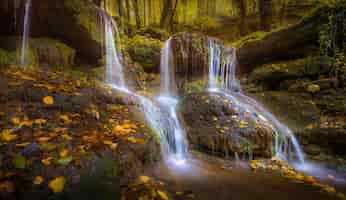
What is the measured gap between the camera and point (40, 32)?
598 centimetres

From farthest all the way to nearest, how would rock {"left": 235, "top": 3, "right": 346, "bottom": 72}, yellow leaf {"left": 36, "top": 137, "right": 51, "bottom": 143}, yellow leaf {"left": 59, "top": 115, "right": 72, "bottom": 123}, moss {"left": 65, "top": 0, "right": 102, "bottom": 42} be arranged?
rock {"left": 235, "top": 3, "right": 346, "bottom": 72}
moss {"left": 65, "top": 0, "right": 102, "bottom": 42}
yellow leaf {"left": 59, "top": 115, "right": 72, "bottom": 123}
yellow leaf {"left": 36, "top": 137, "right": 51, "bottom": 143}

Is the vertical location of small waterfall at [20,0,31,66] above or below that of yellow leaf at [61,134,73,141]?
above

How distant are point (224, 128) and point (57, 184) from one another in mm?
3777

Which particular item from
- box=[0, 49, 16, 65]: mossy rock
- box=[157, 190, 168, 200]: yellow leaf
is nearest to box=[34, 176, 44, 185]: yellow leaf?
box=[157, 190, 168, 200]: yellow leaf

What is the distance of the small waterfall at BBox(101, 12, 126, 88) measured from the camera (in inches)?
281

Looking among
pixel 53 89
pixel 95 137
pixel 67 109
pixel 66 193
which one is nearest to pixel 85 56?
pixel 53 89

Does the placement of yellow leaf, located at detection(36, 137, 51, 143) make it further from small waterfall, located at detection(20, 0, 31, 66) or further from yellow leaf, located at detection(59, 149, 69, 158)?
small waterfall, located at detection(20, 0, 31, 66)

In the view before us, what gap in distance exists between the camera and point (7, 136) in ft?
6.43

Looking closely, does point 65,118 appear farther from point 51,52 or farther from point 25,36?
point 25,36

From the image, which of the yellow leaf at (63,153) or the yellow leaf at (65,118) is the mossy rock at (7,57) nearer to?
the yellow leaf at (65,118)

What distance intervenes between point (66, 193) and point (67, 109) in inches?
63.6

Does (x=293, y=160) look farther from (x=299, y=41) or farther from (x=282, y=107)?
(x=299, y=41)

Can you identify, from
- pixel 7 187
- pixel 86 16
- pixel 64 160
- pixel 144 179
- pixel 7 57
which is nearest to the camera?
pixel 7 187

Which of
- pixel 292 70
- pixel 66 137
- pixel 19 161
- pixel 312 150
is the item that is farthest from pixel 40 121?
pixel 292 70
